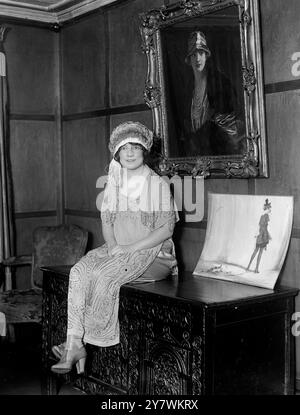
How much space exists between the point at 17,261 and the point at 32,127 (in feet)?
4.29

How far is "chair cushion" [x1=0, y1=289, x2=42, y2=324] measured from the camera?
455 cm

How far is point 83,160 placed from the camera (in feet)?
18.2

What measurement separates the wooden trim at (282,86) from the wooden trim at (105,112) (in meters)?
1.26

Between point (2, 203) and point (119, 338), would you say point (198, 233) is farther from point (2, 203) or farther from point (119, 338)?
point (2, 203)

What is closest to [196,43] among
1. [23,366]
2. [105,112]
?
[105,112]

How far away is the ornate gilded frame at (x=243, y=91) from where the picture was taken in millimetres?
3664

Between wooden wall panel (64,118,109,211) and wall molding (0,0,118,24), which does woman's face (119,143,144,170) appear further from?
wall molding (0,0,118,24)

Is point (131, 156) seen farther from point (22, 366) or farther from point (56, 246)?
point (22, 366)

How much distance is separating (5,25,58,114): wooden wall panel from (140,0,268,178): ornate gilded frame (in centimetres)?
157

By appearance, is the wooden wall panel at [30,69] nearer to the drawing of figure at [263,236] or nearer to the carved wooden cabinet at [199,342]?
the carved wooden cabinet at [199,342]

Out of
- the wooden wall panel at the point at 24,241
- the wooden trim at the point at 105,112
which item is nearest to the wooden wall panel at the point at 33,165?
the wooden wall panel at the point at 24,241

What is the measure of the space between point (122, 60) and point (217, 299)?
256 centimetres

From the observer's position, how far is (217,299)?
10.4 feet
